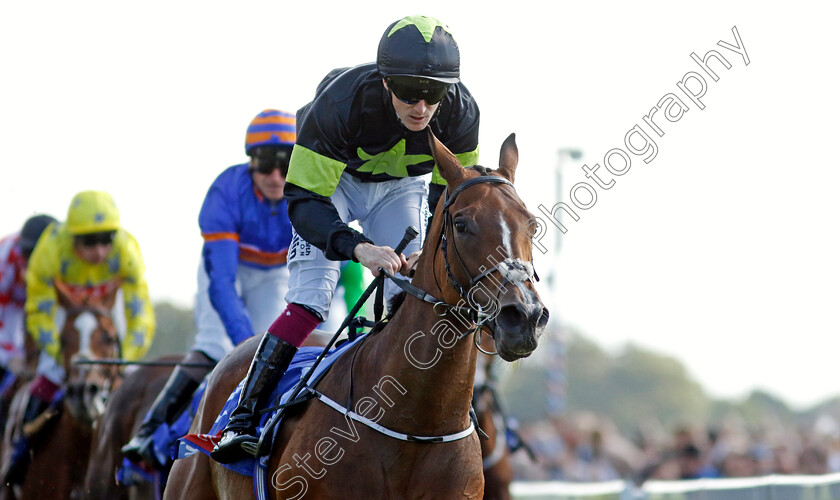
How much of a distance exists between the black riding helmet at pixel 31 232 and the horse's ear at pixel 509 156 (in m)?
7.78

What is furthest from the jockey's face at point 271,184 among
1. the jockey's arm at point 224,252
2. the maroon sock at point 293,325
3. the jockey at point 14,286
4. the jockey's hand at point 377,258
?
the jockey at point 14,286

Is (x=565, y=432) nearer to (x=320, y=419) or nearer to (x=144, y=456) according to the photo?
(x=144, y=456)

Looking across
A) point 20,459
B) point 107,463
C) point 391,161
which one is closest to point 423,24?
point 391,161

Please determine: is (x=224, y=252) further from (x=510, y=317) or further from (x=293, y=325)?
(x=510, y=317)

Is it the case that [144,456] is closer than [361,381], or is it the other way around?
[361,381]

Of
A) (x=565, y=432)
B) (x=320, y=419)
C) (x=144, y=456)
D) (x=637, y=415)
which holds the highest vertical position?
(x=320, y=419)

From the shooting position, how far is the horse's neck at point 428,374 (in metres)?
4.43

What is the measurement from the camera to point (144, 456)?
7.57m

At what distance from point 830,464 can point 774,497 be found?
4.67 metres

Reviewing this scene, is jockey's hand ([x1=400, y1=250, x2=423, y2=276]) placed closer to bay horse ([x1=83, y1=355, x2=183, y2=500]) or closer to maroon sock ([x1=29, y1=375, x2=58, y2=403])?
bay horse ([x1=83, y1=355, x2=183, y2=500])

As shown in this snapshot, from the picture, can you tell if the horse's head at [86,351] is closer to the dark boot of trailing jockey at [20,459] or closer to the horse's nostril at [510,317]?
the dark boot of trailing jockey at [20,459]

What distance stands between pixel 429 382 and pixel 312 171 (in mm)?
1194

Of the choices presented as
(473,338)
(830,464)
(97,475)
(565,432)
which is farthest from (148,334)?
(565,432)

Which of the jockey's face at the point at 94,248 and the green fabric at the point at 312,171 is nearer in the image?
the green fabric at the point at 312,171
